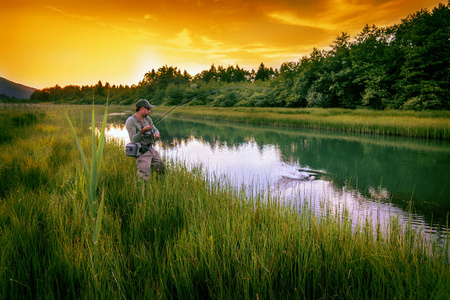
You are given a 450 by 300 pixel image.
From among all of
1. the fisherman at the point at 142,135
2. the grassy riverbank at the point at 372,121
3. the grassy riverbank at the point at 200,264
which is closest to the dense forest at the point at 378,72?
the grassy riverbank at the point at 372,121

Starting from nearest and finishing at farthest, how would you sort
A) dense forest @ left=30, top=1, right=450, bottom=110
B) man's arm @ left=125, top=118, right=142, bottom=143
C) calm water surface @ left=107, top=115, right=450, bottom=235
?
man's arm @ left=125, top=118, right=142, bottom=143 → calm water surface @ left=107, top=115, right=450, bottom=235 → dense forest @ left=30, top=1, right=450, bottom=110

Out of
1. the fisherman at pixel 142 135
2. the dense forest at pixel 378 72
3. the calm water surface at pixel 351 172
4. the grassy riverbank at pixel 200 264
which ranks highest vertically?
the dense forest at pixel 378 72

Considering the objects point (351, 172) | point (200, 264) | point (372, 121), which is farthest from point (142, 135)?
point (372, 121)

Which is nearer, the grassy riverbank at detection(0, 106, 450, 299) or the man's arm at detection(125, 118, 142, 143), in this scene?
the grassy riverbank at detection(0, 106, 450, 299)

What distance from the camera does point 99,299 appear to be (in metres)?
1.63

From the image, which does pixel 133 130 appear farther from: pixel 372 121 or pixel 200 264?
pixel 372 121

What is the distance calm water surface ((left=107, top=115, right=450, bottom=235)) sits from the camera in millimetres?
5520

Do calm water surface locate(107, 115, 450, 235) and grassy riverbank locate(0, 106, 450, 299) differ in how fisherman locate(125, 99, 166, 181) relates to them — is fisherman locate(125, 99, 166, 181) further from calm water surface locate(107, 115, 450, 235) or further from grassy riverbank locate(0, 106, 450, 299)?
calm water surface locate(107, 115, 450, 235)

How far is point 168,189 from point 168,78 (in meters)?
93.5

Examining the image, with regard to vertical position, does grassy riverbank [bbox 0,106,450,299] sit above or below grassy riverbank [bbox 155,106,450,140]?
below

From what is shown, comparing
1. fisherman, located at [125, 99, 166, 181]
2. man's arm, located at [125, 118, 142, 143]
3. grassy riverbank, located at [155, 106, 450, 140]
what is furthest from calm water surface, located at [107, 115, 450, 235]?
man's arm, located at [125, 118, 142, 143]

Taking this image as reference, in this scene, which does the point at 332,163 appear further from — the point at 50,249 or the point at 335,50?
the point at 335,50

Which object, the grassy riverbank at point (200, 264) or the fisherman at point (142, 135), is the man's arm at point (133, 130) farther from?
the grassy riverbank at point (200, 264)

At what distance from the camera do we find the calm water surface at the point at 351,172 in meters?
5.52
